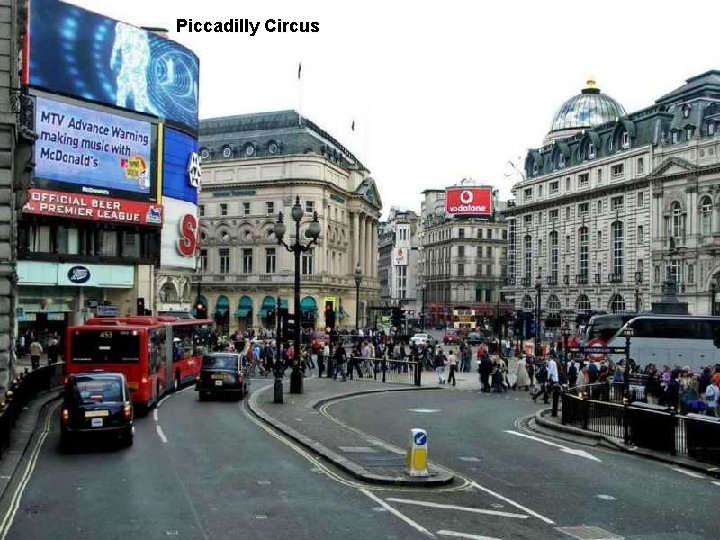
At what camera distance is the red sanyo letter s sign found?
230 ft

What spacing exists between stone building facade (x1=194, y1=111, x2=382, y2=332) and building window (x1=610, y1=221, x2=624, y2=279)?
92.4 ft

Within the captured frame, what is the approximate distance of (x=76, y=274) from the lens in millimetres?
57938

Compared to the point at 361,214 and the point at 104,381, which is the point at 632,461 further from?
the point at 361,214

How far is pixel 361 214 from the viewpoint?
105 metres

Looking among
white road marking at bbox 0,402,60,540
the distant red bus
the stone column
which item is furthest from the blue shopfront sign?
the stone column

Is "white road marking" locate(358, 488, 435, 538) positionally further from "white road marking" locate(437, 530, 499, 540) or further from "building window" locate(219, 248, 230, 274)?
"building window" locate(219, 248, 230, 274)

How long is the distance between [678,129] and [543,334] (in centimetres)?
2595

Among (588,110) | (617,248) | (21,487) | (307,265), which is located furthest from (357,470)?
(588,110)

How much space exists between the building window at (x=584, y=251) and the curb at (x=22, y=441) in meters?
75.1

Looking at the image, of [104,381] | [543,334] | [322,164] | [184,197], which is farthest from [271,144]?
[104,381]

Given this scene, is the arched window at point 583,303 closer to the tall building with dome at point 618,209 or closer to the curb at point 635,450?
the tall building with dome at point 618,209

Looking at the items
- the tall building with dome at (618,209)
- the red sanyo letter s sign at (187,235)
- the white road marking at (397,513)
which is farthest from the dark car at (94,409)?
the red sanyo letter s sign at (187,235)

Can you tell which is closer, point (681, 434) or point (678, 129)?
point (681, 434)

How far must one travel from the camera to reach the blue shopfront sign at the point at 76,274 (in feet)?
183
